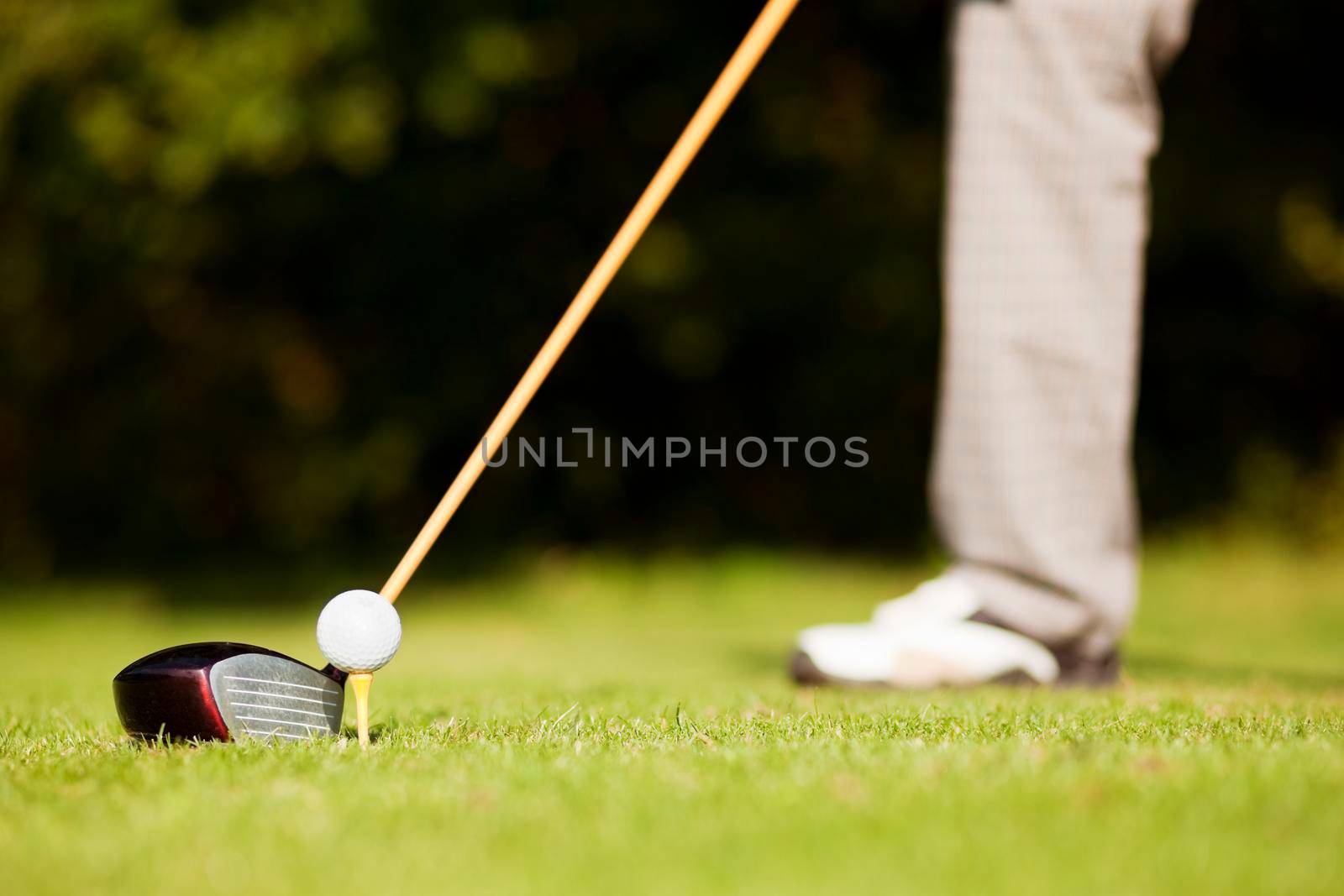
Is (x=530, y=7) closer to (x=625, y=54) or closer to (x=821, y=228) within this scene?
(x=625, y=54)

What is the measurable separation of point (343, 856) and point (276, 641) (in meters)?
4.49

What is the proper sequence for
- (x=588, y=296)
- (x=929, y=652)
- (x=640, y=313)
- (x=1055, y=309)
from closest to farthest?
(x=588, y=296) → (x=929, y=652) → (x=1055, y=309) → (x=640, y=313)

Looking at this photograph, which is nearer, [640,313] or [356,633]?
[356,633]

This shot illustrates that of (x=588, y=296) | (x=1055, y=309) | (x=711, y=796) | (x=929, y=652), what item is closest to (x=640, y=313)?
(x=1055, y=309)

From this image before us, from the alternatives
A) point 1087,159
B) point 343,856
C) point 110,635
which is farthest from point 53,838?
point 110,635

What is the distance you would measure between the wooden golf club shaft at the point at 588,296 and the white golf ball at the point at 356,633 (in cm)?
8

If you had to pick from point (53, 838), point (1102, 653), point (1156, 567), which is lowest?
point (1156, 567)

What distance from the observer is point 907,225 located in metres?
9.76

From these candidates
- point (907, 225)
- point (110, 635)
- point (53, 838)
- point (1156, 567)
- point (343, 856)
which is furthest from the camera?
point (907, 225)

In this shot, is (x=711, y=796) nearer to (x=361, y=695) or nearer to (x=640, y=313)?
(x=361, y=695)

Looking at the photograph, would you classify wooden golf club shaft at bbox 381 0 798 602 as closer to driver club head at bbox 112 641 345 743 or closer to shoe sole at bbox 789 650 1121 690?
driver club head at bbox 112 641 345 743

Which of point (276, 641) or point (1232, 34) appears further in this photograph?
point (1232, 34)

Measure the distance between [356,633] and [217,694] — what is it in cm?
25

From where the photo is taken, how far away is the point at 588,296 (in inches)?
117
